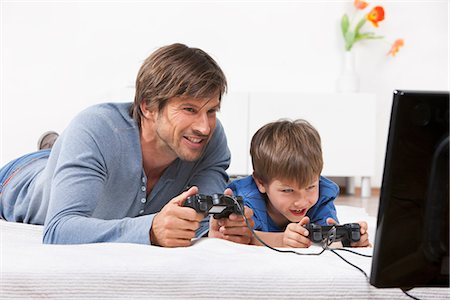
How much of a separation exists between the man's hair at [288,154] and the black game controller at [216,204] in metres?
0.34

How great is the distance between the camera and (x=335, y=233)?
1.38 meters

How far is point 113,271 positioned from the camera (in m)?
1.04

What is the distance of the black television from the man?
18.0 inches

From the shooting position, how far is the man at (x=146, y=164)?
52.3 inches

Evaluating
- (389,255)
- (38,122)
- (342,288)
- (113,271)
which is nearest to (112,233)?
(113,271)

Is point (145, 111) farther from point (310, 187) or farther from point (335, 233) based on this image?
point (335, 233)

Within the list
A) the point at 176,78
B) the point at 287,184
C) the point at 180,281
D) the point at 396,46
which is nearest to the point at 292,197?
the point at 287,184

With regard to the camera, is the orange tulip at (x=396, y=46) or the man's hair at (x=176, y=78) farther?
the orange tulip at (x=396, y=46)

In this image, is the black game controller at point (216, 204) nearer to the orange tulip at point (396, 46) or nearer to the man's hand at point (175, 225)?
the man's hand at point (175, 225)

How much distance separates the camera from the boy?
1.70m

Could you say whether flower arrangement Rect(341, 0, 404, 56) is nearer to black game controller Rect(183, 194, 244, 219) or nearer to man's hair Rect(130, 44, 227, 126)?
man's hair Rect(130, 44, 227, 126)

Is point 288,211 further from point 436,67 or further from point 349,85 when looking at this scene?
point 436,67

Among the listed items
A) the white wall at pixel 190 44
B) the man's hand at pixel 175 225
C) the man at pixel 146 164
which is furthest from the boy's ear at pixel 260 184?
the white wall at pixel 190 44

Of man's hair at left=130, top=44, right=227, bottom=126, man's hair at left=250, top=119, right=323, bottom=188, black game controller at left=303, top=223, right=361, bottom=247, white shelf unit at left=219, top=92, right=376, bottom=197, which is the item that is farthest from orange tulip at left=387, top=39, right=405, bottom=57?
black game controller at left=303, top=223, right=361, bottom=247
